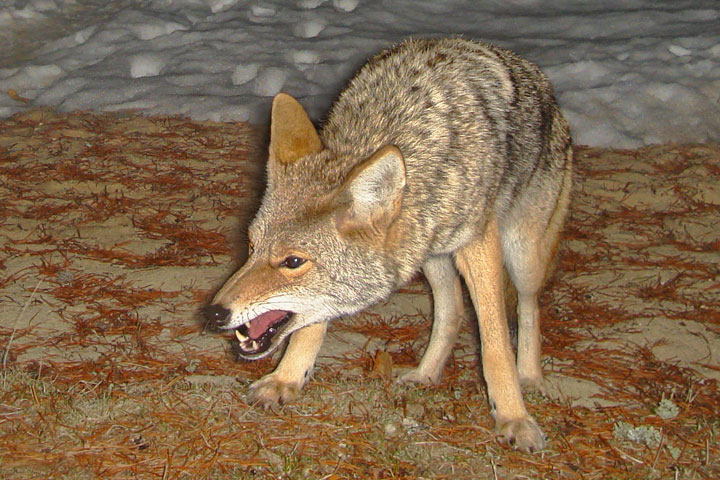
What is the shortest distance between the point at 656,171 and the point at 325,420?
14.2 ft

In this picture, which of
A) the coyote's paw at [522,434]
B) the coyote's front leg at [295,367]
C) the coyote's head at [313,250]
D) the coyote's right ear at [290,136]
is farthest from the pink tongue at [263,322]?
the coyote's paw at [522,434]

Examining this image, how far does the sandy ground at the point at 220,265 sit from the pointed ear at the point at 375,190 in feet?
3.66

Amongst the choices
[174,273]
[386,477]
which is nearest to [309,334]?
[386,477]

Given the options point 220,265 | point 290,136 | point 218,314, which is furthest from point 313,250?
point 220,265

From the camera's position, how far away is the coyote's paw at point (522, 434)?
3488mm

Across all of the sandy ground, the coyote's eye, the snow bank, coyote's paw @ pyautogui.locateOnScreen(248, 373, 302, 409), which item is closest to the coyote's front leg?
coyote's paw @ pyautogui.locateOnScreen(248, 373, 302, 409)

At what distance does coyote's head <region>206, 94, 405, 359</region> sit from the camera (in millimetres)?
3156

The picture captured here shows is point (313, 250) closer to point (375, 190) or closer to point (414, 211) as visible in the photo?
point (375, 190)

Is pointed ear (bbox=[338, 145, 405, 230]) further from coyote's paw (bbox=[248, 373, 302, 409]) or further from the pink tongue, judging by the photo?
coyote's paw (bbox=[248, 373, 302, 409])

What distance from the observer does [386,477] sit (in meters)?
3.12

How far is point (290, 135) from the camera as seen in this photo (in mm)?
3527

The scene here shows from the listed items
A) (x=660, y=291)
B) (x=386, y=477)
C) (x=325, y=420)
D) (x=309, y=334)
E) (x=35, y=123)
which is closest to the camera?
(x=386, y=477)

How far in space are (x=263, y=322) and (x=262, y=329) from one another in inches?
1.2

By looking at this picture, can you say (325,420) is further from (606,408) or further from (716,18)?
(716,18)
